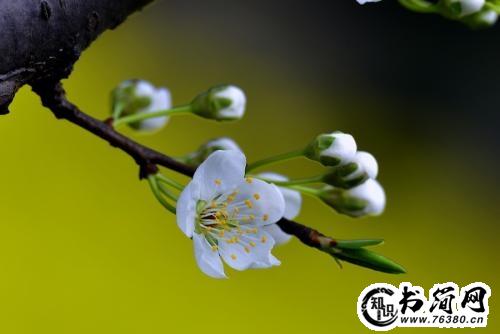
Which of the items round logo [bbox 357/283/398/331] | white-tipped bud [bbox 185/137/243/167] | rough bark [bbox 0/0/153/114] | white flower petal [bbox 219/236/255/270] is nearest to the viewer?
rough bark [bbox 0/0/153/114]

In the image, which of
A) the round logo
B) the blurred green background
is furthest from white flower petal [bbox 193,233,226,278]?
the blurred green background

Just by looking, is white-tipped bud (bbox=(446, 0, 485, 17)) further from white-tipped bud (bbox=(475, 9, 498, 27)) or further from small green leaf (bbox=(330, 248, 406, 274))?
small green leaf (bbox=(330, 248, 406, 274))

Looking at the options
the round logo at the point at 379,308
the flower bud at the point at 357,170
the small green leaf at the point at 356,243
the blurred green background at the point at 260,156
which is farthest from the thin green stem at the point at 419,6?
the blurred green background at the point at 260,156

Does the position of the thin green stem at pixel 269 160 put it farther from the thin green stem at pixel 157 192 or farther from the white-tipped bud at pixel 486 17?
the white-tipped bud at pixel 486 17

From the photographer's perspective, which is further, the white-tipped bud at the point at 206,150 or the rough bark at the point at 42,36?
the white-tipped bud at the point at 206,150

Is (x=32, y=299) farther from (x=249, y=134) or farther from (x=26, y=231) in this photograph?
(x=249, y=134)

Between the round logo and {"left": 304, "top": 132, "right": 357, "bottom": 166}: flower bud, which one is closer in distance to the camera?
{"left": 304, "top": 132, "right": 357, "bottom": 166}: flower bud

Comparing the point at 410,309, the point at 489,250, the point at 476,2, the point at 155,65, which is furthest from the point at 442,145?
the point at 476,2
